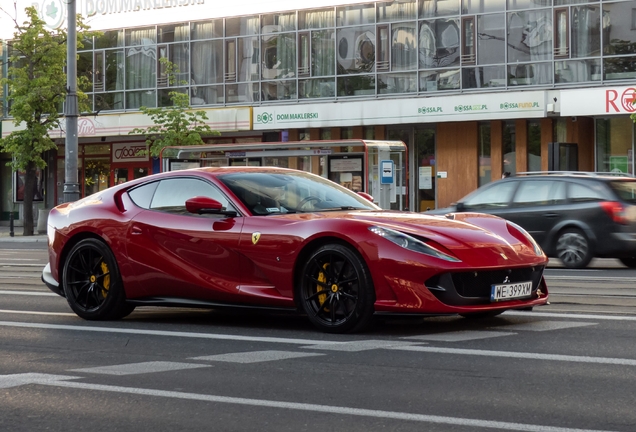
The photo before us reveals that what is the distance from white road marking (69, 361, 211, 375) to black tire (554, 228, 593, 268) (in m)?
11.2

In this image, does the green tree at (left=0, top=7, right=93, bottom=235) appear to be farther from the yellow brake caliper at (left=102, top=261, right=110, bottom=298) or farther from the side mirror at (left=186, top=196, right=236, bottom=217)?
the side mirror at (left=186, top=196, right=236, bottom=217)

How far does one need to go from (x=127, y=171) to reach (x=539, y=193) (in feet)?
93.7

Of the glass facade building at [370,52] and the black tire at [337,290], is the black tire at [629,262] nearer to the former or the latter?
the black tire at [337,290]

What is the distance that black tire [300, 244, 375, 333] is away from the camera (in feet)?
28.0

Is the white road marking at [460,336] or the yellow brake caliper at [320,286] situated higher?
the yellow brake caliper at [320,286]

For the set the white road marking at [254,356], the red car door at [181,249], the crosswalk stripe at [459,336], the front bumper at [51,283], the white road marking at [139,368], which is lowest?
the white road marking at [139,368]

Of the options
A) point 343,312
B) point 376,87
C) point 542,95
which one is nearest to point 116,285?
point 343,312

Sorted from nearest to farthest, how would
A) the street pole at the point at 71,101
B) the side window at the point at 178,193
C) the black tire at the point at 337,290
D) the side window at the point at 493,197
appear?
the black tire at the point at 337,290 → the side window at the point at 178,193 → the side window at the point at 493,197 → the street pole at the point at 71,101

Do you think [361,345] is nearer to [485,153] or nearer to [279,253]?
[279,253]

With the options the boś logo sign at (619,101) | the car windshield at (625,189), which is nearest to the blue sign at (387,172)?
the boś logo sign at (619,101)

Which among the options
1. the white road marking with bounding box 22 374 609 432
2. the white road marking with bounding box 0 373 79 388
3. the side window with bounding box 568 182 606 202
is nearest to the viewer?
the white road marking with bounding box 22 374 609 432

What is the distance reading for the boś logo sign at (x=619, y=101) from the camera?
31.5m

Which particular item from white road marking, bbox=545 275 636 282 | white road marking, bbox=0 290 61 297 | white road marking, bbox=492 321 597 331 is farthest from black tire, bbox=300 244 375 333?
white road marking, bbox=545 275 636 282

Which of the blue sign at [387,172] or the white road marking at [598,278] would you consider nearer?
the white road marking at [598,278]
